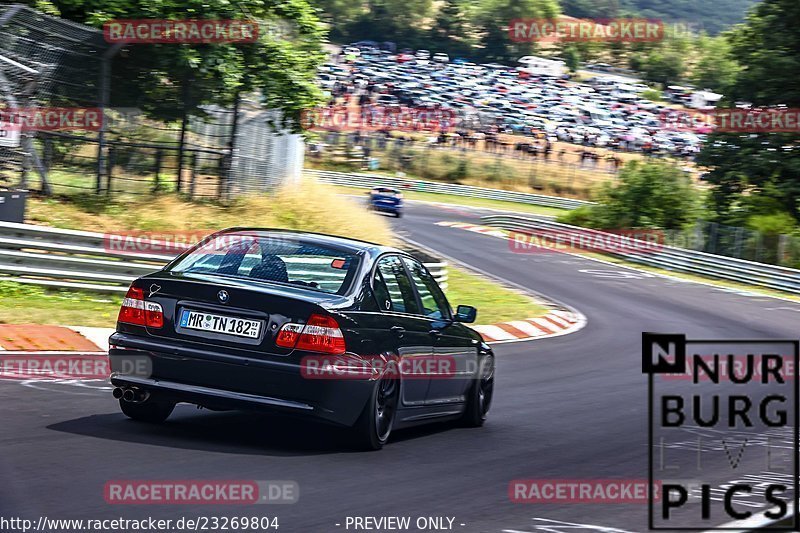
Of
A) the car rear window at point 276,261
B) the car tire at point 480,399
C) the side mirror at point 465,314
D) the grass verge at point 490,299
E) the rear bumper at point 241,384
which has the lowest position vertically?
the grass verge at point 490,299

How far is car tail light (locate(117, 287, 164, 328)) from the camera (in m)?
7.13

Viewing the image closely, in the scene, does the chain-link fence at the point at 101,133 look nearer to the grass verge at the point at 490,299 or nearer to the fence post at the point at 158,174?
the fence post at the point at 158,174

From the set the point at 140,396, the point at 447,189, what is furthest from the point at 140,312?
the point at 447,189

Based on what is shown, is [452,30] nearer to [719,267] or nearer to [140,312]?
[719,267]

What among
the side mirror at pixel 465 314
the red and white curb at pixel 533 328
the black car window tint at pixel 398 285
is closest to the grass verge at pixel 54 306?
the side mirror at pixel 465 314

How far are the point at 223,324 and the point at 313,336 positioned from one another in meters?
0.54

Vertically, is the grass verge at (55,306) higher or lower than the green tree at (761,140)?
lower

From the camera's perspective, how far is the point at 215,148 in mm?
21266

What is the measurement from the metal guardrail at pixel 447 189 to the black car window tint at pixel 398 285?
52577mm

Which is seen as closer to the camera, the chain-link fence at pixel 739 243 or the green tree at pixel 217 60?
the green tree at pixel 217 60

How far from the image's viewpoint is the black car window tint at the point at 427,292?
8516 mm

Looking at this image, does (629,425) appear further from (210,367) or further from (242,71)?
(242,71)

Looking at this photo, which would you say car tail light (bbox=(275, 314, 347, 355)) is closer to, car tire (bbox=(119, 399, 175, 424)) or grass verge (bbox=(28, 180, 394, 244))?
car tire (bbox=(119, 399, 175, 424))

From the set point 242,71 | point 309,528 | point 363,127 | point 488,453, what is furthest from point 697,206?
point 309,528
